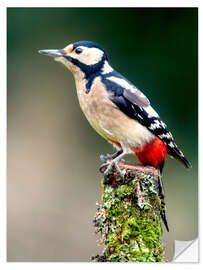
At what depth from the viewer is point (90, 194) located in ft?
12.6

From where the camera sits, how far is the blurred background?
3309 mm

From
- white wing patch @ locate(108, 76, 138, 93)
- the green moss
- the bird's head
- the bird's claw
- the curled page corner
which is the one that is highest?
the bird's head

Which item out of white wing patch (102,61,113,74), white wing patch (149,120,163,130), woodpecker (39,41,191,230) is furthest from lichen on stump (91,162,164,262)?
white wing patch (102,61,113,74)

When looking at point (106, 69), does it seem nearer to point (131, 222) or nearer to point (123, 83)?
point (123, 83)

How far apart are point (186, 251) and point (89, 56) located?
1.47m

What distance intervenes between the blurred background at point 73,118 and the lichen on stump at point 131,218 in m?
0.32

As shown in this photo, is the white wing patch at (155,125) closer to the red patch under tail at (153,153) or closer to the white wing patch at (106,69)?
the red patch under tail at (153,153)

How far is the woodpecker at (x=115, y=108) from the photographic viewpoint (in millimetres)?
2957

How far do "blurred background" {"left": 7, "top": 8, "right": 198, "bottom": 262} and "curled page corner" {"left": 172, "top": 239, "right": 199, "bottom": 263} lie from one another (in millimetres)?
53

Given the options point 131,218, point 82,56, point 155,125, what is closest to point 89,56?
point 82,56

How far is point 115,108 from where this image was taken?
2.96 m

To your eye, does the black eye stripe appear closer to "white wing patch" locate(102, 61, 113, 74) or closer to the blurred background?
"white wing patch" locate(102, 61, 113, 74)

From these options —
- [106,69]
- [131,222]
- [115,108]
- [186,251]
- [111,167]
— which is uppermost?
[106,69]

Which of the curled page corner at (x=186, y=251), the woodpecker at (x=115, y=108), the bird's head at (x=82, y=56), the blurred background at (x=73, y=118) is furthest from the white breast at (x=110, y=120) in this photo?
the curled page corner at (x=186, y=251)
